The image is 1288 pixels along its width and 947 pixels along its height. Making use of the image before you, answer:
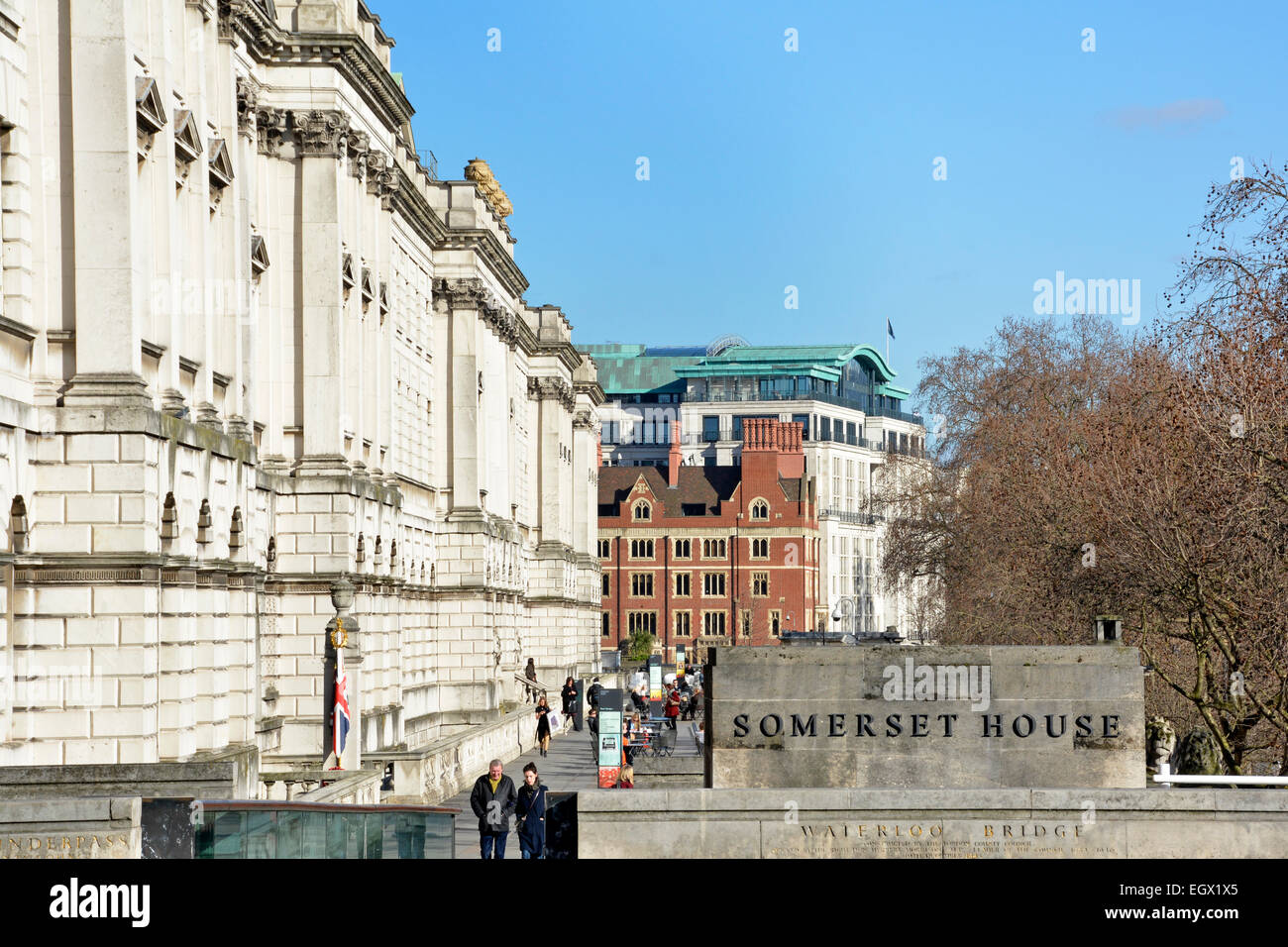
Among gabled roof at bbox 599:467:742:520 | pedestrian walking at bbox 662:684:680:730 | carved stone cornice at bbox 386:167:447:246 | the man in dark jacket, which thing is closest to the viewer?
the man in dark jacket

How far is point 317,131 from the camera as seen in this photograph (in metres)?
45.3

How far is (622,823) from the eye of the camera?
18281 mm

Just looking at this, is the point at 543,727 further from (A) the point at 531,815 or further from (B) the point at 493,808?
(B) the point at 493,808

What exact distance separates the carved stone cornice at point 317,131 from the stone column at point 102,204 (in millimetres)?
17317

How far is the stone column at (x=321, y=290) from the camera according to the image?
148ft

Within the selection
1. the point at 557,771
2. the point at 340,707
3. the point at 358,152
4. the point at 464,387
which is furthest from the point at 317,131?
the point at 464,387

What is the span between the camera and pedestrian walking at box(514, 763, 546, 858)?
1089 inches

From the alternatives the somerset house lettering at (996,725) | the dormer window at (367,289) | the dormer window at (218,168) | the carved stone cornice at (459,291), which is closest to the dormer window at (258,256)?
the dormer window at (367,289)

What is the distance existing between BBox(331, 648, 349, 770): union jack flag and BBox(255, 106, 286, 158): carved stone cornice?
39.5 feet

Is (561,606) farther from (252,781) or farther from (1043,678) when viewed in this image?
(1043,678)

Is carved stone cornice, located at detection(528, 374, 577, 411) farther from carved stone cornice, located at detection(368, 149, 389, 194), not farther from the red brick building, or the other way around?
the red brick building

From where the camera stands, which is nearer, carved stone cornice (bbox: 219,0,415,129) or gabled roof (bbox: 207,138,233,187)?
gabled roof (bbox: 207,138,233,187)

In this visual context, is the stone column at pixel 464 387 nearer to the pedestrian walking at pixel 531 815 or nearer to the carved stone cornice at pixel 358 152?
the carved stone cornice at pixel 358 152

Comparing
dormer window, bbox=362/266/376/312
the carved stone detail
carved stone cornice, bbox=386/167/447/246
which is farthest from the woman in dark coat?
the carved stone detail
